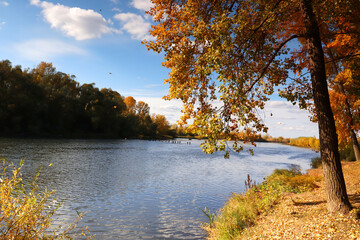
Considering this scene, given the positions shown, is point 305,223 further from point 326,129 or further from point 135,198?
point 135,198

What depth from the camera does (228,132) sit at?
7.44 m

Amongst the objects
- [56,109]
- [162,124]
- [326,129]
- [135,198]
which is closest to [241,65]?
[326,129]

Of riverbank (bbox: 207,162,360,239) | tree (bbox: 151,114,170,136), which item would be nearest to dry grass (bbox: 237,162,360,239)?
riverbank (bbox: 207,162,360,239)

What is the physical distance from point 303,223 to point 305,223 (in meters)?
0.07

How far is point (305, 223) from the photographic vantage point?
661 cm

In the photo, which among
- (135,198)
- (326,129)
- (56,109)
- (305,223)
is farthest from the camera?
(56,109)

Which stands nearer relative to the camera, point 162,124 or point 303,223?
point 303,223

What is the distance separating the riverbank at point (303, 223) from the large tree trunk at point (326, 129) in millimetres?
501

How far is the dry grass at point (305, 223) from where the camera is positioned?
5.86m

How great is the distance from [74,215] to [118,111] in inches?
3144

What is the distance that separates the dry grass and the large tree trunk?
0.50 m

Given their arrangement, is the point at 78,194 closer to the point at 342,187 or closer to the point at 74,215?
the point at 74,215

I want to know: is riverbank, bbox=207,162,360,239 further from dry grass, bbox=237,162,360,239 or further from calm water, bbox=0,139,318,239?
calm water, bbox=0,139,318,239

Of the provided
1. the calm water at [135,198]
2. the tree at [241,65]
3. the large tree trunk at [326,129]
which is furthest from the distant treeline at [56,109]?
the large tree trunk at [326,129]
